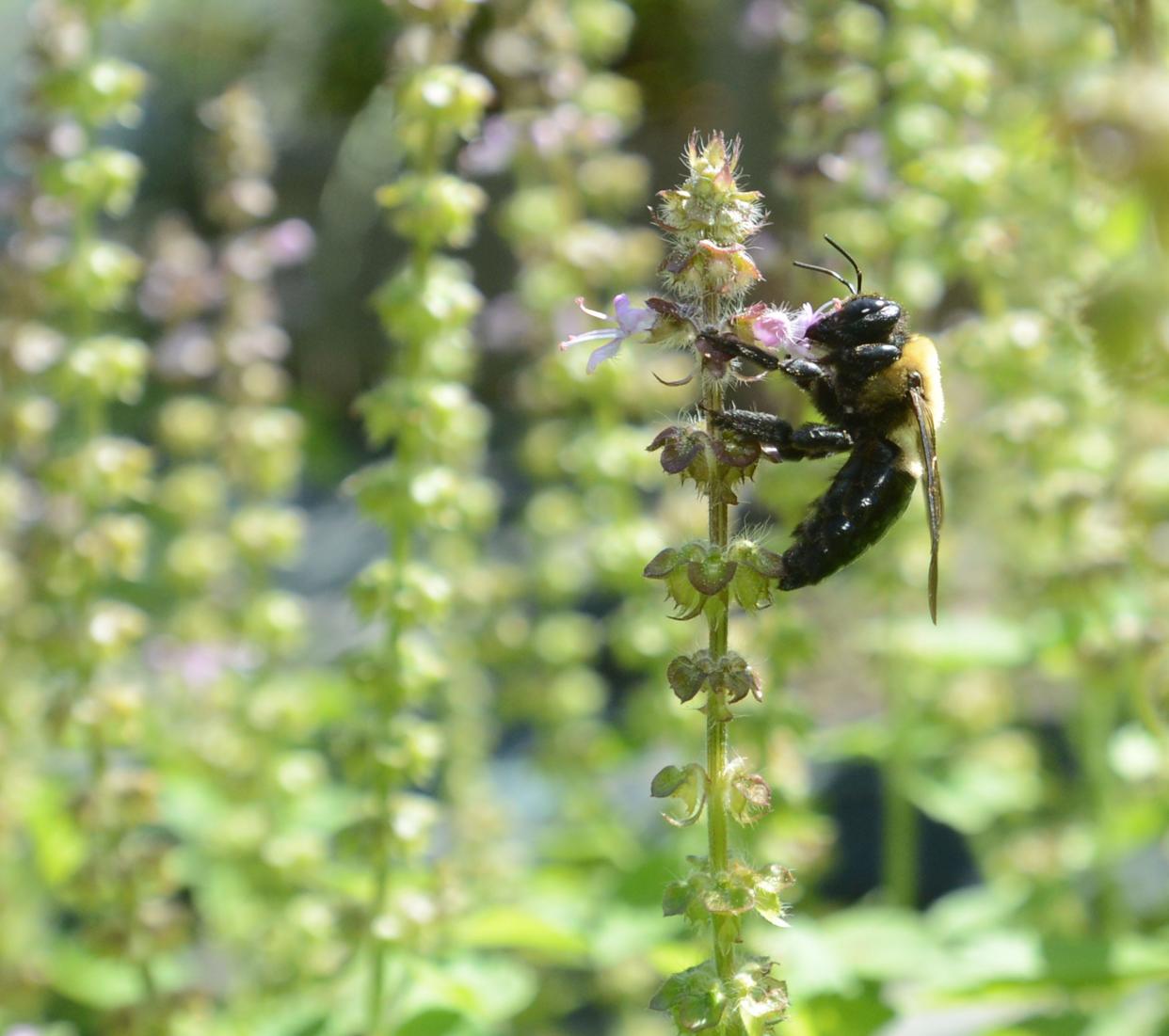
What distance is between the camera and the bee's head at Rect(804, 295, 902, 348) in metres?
2.38

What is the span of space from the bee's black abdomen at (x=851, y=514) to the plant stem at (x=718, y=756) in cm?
51

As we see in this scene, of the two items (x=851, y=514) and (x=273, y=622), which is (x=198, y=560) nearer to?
(x=273, y=622)

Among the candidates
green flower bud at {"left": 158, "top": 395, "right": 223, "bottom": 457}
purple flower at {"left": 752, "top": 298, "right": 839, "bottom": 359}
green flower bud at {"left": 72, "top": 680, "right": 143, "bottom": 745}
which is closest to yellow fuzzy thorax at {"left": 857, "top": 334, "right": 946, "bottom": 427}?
purple flower at {"left": 752, "top": 298, "right": 839, "bottom": 359}

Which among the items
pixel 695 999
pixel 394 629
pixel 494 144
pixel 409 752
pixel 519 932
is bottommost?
pixel 519 932

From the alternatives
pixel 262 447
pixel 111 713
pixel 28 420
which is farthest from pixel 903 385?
pixel 28 420

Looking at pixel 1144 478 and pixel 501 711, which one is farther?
pixel 501 711

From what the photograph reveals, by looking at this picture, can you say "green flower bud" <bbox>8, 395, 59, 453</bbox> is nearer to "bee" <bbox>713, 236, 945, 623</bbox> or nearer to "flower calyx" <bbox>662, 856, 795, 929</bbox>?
"bee" <bbox>713, 236, 945, 623</bbox>

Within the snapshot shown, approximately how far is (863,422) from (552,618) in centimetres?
203

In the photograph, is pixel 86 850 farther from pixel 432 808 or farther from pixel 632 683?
pixel 632 683

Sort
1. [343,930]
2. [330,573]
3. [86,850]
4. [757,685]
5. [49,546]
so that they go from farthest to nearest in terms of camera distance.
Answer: [330,573] < [86,850] < [49,546] < [343,930] < [757,685]

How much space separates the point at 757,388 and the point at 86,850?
2083 mm

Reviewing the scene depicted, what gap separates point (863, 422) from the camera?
248 centimetres

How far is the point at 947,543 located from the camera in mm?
3902

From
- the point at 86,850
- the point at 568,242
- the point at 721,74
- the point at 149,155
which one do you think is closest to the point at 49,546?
the point at 86,850
